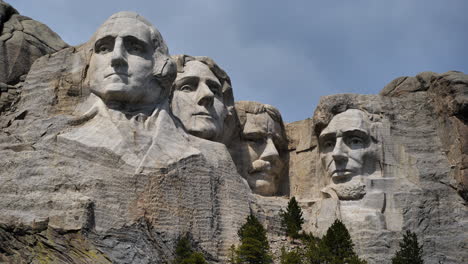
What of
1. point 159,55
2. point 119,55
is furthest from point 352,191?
point 119,55

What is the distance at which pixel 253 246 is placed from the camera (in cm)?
2006

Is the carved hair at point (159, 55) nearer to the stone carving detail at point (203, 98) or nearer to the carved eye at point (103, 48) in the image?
the carved eye at point (103, 48)

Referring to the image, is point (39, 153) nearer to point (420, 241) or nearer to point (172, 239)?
point (172, 239)

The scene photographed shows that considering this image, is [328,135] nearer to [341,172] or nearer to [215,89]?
[341,172]

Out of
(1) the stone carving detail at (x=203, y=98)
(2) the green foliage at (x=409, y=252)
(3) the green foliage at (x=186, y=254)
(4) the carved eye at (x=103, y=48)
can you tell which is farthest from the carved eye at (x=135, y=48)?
(2) the green foliage at (x=409, y=252)

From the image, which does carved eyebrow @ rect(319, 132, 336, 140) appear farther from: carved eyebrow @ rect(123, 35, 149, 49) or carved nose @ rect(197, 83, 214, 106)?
carved eyebrow @ rect(123, 35, 149, 49)

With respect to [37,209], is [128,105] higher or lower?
higher

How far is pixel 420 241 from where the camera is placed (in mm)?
22250

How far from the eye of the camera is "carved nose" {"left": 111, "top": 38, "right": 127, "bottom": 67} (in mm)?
21066

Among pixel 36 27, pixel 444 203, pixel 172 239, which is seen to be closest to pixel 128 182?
pixel 172 239

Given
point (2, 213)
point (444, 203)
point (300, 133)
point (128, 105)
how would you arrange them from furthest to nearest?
point (300, 133) → point (444, 203) → point (128, 105) → point (2, 213)

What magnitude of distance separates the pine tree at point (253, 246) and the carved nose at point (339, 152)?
291 cm

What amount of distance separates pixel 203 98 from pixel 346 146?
8.74ft

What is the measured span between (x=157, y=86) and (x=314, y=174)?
391cm
